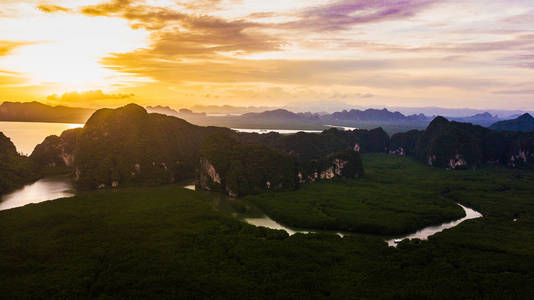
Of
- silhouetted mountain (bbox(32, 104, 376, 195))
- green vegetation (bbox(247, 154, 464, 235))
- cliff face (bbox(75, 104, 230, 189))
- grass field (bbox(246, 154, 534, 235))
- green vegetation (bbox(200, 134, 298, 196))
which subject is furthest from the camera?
cliff face (bbox(75, 104, 230, 189))

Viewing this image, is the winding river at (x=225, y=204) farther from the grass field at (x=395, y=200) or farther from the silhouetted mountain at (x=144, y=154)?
the silhouetted mountain at (x=144, y=154)

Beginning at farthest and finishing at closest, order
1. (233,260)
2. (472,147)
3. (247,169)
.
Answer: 1. (472,147)
2. (247,169)
3. (233,260)

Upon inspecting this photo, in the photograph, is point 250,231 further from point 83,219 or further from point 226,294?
point 83,219

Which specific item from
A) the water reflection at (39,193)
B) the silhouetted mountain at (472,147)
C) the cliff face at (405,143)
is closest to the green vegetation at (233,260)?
the water reflection at (39,193)

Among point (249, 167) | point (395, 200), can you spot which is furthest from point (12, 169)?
point (395, 200)

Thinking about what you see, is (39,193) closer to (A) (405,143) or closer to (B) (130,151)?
(B) (130,151)

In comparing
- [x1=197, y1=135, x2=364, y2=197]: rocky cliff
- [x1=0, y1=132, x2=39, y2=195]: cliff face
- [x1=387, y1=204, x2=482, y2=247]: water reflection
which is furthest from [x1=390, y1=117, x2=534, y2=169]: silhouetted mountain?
[x1=0, y1=132, x2=39, y2=195]: cliff face

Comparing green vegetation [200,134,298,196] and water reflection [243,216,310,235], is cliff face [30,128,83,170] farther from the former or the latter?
water reflection [243,216,310,235]
